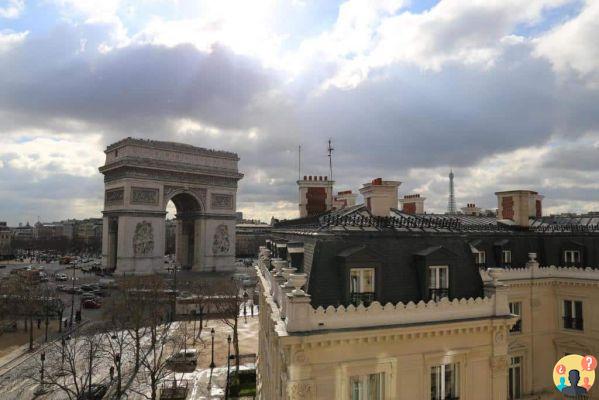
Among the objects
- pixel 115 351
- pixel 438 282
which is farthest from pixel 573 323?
pixel 115 351

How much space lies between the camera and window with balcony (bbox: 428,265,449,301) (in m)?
11.2

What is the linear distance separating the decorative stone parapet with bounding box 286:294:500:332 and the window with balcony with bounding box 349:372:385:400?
1207mm

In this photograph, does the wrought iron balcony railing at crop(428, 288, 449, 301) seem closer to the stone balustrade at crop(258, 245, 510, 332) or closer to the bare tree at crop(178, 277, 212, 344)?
the stone balustrade at crop(258, 245, 510, 332)

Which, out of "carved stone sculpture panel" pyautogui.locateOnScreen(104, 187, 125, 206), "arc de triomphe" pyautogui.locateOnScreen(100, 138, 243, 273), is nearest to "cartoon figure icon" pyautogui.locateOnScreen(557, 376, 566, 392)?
"arc de triomphe" pyautogui.locateOnScreen(100, 138, 243, 273)

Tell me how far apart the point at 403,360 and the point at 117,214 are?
62542 millimetres

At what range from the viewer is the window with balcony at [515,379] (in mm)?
19266

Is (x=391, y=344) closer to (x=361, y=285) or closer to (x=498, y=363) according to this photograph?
(x=361, y=285)

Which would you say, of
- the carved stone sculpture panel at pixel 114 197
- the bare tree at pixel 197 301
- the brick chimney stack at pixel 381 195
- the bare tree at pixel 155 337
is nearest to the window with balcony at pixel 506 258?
the brick chimney stack at pixel 381 195

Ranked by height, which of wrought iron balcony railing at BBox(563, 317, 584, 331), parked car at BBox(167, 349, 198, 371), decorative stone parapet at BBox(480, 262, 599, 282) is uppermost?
decorative stone parapet at BBox(480, 262, 599, 282)

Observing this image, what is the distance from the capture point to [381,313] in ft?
32.9

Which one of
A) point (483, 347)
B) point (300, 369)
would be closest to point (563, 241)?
point (483, 347)

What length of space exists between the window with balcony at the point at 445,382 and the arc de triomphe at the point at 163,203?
5938 cm

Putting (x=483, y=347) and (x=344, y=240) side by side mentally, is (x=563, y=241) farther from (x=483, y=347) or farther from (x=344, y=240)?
(x=344, y=240)

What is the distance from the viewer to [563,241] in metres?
20.7
